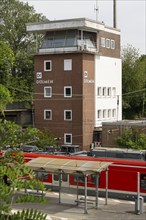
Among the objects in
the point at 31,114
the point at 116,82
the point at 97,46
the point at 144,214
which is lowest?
the point at 144,214

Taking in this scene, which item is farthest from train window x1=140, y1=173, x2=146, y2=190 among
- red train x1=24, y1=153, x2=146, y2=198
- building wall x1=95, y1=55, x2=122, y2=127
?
building wall x1=95, y1=55, x2=122, y2=127

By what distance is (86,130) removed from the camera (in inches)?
1799

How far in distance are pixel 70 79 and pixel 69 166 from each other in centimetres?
2422

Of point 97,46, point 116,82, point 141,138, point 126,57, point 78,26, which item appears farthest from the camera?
point 126,57

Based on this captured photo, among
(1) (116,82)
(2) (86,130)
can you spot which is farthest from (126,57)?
(2) (86,130)

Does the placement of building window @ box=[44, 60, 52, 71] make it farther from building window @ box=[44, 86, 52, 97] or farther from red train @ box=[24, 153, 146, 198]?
red train @ box=[24, 153, 146, 198]

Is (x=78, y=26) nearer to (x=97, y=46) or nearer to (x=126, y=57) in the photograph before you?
(x=97, y=46)

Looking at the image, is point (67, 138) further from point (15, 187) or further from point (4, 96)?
point (15, 187)

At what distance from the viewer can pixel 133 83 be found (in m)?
66.4

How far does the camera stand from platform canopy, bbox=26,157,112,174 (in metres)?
21.2

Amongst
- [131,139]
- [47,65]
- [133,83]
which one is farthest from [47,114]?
[133,83]

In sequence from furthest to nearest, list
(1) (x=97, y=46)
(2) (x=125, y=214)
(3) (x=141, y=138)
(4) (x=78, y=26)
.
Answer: (1) (x=97, y=46) < (4) (x=78, y=26) < (3) (x=141, y=138) < (2) (x=125, y=214)

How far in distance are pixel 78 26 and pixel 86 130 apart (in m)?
10.4

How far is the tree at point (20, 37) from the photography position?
53.9m
